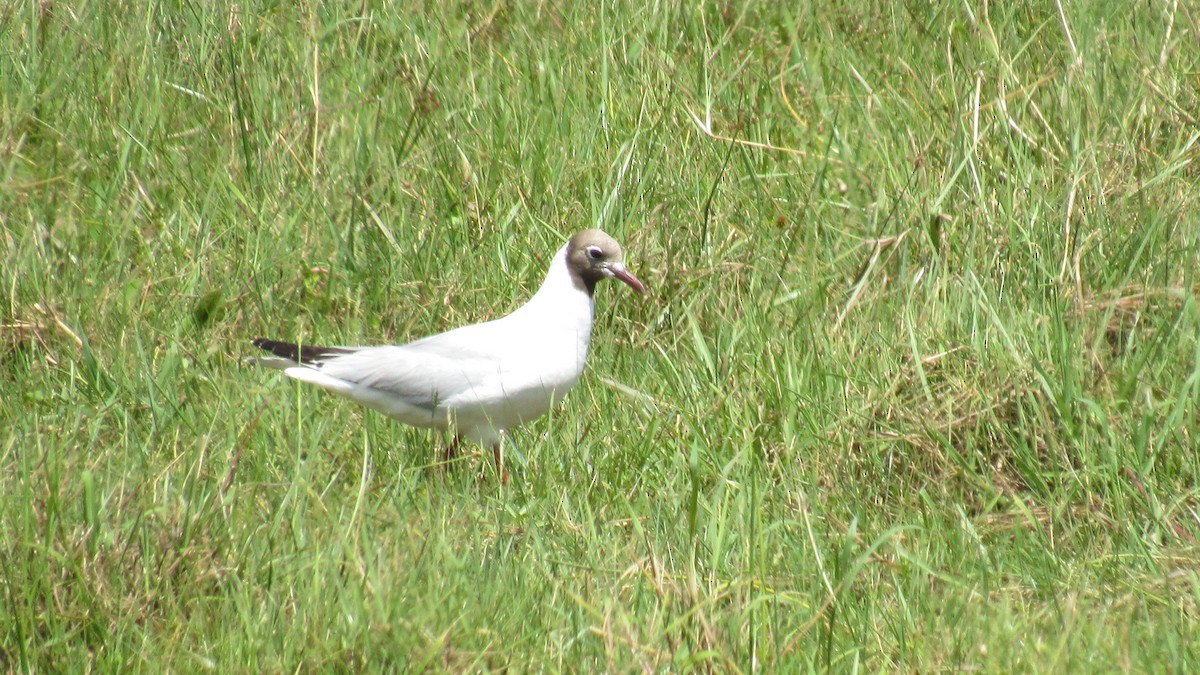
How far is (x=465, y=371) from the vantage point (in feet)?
15.6

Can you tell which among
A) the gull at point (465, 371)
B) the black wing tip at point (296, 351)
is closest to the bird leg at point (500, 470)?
the gull at point (465, 371)

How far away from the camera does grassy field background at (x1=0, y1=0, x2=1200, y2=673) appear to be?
11.0ft

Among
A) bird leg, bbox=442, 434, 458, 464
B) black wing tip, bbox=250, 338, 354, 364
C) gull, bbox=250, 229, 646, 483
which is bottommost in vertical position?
bird leg, bbox=442, 434, 458, 464

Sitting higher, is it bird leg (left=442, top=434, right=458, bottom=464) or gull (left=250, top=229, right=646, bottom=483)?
gull (left=250, top=229, right=646, bottom=483)

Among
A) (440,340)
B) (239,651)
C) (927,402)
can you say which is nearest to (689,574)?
(239,651)

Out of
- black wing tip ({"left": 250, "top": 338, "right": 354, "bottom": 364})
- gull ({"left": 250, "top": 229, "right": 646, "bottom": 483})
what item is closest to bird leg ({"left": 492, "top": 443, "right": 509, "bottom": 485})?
gull ({"left": 250, "top": 229, "right": 646, "bottom": 483})

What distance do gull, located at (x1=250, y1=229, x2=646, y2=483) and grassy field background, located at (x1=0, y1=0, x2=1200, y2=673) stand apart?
117mm

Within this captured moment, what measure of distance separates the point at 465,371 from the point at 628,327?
0.82 m

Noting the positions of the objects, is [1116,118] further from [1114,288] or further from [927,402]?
[927,402]

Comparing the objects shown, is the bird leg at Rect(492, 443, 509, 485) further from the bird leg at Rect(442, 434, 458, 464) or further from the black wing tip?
the black wing tip

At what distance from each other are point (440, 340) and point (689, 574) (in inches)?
65.4

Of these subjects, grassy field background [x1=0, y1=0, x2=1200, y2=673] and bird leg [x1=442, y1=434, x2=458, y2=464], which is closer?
grassy field background [x1=0, y1=0, x2=1200, y2=673]

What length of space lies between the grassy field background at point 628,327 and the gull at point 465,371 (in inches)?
4.6

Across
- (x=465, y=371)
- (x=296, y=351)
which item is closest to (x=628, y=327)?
(x=465, y=371)
